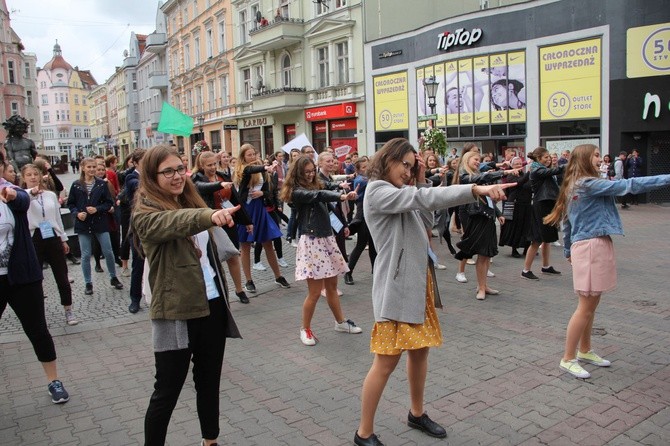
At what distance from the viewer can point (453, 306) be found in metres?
7.04

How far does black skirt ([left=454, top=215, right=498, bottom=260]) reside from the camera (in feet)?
24.4

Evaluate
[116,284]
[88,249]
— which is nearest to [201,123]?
[116,284]

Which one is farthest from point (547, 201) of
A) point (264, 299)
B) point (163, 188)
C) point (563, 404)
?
point (163, 188)

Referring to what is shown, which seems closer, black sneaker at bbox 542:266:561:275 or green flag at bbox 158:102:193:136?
black sneaker at bbox 542:266:561:275

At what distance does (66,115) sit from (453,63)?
4244 inches

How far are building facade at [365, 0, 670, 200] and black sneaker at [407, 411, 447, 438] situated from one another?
15.2m

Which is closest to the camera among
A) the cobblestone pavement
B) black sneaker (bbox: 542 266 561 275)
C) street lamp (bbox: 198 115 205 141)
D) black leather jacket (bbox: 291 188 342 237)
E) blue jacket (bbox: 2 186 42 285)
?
the cobblestone pavement

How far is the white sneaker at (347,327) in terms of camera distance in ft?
19.9

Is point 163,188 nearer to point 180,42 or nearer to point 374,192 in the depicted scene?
point 374,192

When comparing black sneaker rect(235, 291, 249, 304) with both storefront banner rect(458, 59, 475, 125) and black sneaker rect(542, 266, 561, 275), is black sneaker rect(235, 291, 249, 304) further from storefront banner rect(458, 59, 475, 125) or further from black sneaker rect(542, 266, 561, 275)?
storefront banner rect(458, 59, 475, 125)

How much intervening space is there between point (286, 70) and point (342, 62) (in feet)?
16.5

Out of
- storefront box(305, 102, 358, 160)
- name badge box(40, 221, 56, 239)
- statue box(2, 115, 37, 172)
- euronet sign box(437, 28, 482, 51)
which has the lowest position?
name badge box(40, 221, 56, 239)

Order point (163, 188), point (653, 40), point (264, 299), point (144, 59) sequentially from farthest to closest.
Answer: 1. point (144, 59)
2. point (653, 40)
3. point (264, 299)
4. point (163, 188)

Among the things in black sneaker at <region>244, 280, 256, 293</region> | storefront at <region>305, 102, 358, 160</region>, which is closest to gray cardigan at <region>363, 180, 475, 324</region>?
black sneaker at <region>244, 280, 256, 293</region>
